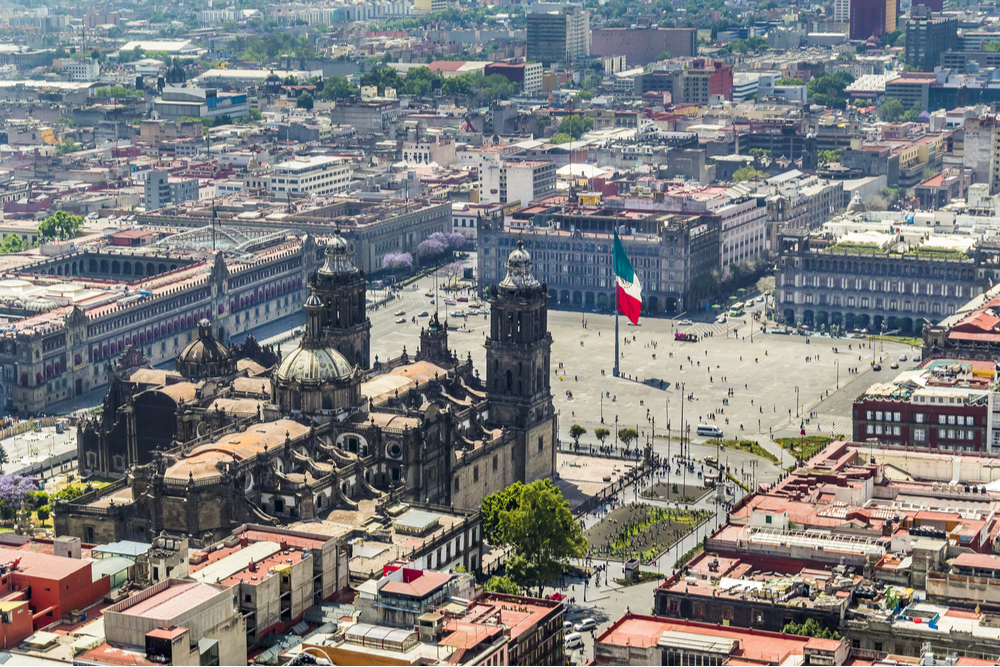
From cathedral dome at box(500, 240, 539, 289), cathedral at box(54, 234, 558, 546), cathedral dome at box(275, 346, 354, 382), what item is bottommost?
cathedral at box(54, 234, 558, 546)

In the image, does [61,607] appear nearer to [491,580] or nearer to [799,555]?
[491,580]

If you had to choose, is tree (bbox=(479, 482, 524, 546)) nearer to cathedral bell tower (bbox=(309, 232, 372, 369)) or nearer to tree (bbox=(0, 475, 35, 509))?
cathedral bell tower (bbox=(309, 232, 372, 369))

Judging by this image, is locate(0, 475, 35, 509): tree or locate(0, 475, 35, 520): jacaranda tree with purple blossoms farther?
locate(0, 475, 35, 509): tree

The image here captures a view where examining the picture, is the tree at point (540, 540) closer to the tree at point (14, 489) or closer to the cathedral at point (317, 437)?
the cathedral at point (317, 437)

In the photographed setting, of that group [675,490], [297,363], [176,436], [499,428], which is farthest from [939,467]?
[176,436]

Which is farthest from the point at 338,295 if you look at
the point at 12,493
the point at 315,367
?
the point at 12,493

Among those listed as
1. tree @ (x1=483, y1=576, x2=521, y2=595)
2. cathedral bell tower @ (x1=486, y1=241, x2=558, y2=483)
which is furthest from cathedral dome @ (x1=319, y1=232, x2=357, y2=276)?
tree @ (x1=483, y1=576, x2=521, y2=595)

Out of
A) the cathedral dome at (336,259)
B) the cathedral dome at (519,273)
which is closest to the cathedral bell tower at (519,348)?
the cathedral dome at (519,273)
